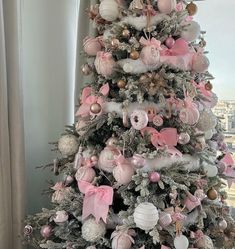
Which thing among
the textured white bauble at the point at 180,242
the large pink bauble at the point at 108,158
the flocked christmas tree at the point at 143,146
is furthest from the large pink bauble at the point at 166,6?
the textured white bauble at the point at 180,242

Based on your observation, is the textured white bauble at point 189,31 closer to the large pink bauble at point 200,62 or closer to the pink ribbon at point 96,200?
the large pink bauble at point 200,62

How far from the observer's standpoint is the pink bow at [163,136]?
1.16 metres

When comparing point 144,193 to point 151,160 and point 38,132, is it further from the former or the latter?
point 38,132

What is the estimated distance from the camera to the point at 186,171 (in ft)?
3.92

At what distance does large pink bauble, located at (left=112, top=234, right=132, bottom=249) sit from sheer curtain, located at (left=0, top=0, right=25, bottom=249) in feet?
1.79

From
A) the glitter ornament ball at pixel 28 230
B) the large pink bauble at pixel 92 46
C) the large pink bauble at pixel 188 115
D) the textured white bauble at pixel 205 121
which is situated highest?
the large pink bauble at pixel 92 46

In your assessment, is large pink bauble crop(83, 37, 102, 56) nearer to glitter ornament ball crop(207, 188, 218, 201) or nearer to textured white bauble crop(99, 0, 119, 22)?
textured white bauble crop(99, 0, 119, 22)

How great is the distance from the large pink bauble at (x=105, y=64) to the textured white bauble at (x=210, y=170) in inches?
18.6

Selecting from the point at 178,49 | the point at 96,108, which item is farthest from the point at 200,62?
the point at 96,108

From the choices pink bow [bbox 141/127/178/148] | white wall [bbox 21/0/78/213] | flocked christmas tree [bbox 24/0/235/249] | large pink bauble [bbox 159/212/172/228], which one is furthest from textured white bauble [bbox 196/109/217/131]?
white wall [bbox 21/0/78/213]

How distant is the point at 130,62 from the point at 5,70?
0.54 metres

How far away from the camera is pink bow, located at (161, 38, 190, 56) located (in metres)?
1.20

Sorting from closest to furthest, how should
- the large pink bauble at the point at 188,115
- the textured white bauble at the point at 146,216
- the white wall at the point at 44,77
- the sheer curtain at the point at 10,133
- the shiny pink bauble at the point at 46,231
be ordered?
the textured white bauble at the point at 146,216, the large pink bauble at the point at 188,115, the shiny pink bauble at the point at 46,231, the sheer curtain at the point at 10,133, the white wall at the point at 44,77

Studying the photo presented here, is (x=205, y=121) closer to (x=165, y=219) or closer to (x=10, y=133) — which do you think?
(x=165, y=219)
